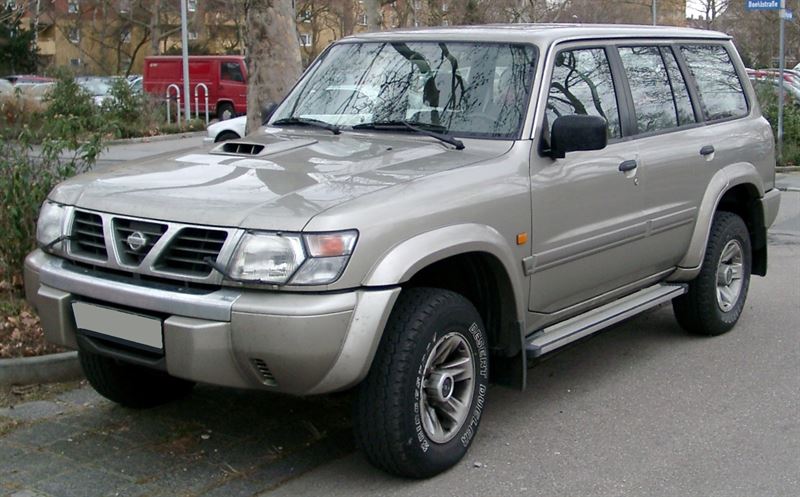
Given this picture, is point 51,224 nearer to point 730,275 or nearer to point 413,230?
point 413,230

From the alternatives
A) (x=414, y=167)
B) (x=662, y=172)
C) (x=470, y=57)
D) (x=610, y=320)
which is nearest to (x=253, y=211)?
(x=414, y=167)

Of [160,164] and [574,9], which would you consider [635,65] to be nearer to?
[160,164]

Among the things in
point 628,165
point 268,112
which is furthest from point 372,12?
point 628,165

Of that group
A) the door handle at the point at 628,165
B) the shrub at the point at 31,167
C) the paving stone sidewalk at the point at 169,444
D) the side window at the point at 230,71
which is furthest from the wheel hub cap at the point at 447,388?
the side window at the point at 230,71

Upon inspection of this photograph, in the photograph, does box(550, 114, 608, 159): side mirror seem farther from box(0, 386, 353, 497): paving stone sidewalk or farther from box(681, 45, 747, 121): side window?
box(681, 45, 747, 121): side window

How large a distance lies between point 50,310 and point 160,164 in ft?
2.91

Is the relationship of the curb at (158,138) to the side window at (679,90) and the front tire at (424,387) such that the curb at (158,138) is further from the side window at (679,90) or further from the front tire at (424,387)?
the front tire at (424,387)

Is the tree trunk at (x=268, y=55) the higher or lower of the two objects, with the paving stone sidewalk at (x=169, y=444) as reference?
higher

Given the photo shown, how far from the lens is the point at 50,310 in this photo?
4285mm

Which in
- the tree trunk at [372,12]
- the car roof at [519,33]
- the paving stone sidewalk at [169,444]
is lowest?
the paving stone sidewalk at [169,444]

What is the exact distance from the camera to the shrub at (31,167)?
638 cm

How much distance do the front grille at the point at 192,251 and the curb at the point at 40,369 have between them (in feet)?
6.15

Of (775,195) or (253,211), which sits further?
(775,195)

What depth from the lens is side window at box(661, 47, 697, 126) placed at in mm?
6043
